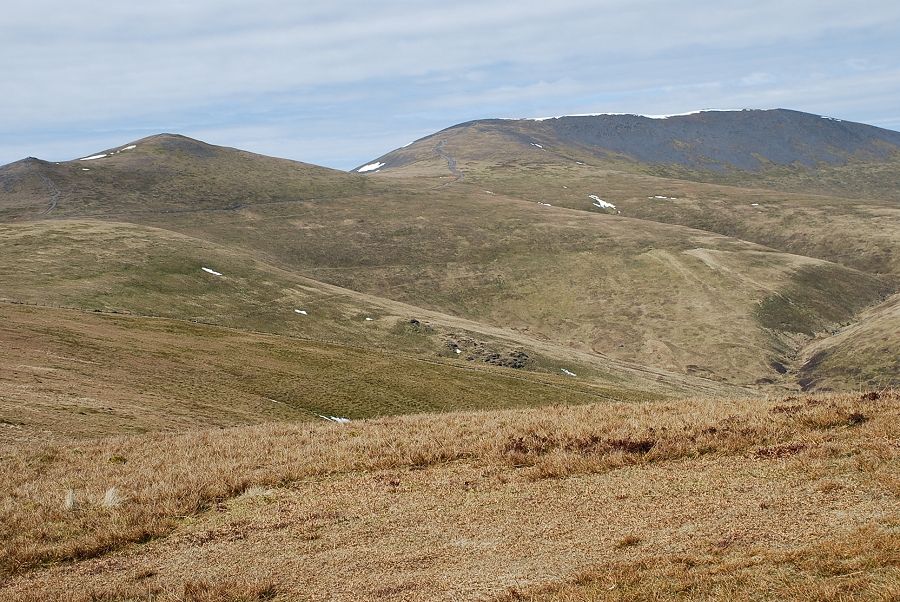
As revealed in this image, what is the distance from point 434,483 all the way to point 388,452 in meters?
3.20

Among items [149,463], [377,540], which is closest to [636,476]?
[377,540]

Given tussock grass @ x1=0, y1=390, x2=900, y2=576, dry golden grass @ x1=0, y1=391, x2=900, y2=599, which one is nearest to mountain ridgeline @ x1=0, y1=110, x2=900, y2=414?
tussock grass @ x1=0, y1=390, x2=900, y2=576

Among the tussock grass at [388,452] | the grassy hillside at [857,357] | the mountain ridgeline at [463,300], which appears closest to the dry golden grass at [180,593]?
the tussock grass at [388,452]

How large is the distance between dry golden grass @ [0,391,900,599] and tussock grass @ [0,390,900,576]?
0.19 ft

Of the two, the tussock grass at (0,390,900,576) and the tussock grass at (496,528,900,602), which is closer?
the tussock grass at (496,528,900,602)

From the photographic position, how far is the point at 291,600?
11.7m

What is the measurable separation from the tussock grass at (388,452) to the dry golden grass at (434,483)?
58 millimetres

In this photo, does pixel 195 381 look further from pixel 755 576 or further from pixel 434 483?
pixel 755 576

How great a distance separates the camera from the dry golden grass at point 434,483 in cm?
1330

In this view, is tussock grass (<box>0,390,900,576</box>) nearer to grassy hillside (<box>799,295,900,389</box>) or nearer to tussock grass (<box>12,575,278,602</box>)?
tussock grass (<box>12,575,278,602</box>)

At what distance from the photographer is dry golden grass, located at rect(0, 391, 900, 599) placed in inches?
524

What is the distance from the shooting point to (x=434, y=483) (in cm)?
1762

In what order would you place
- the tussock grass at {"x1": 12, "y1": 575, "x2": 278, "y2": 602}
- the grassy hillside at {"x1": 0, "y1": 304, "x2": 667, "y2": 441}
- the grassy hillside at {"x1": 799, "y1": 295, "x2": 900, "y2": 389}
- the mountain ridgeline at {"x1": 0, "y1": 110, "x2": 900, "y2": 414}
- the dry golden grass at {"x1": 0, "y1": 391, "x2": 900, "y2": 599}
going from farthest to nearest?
the grassy hillside at {"x1": 799, "y1": 295, "x2": 900, "y2": 389} < the mountain ridgeline at {"x1": 0, "y1": 110, "x2": 900, "y2": 414} < the grassy hillside at {"x1": 0, "y1": 304, "x2": 667, "y2": 441} < the dry golden grass at {"x1": 0, "y1": 391, "x2": 900, "y2": 599} < the tussock grass at {"x1": 12, "y1": 575, "x2": 278, "y2": 602}

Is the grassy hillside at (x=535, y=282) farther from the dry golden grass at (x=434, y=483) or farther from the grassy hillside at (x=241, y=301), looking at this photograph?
the dry golden grass at (x=434, y=483)
